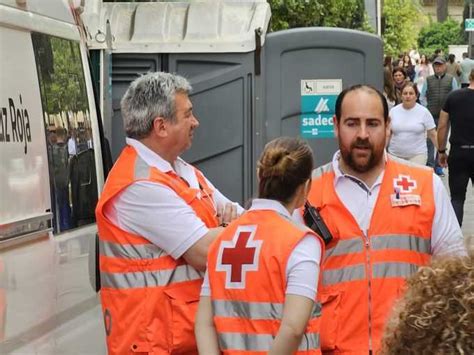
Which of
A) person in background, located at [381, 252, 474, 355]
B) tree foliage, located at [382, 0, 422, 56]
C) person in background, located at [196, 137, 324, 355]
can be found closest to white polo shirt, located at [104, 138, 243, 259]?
person in background, located at [196, 137, 324, 355]

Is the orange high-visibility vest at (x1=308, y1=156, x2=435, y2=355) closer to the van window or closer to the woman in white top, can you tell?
the van window

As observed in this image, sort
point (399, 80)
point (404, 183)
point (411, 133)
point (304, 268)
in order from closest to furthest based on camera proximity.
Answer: point (304, 268), point (404, 183), point (411, 133), point (399, 80)

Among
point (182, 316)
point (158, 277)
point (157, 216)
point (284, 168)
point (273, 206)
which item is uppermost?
point (284, 168)

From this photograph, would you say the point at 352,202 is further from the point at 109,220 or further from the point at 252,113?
the point at 252,113

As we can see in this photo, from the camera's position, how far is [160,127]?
12.9ft

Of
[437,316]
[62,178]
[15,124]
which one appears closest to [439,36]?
[62,178]

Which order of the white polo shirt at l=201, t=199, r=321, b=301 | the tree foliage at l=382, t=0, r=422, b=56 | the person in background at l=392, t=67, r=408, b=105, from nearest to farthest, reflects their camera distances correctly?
the white polo shirt at l=201, t=199, r=321, b=301 < the person in background at l=392, t=67, r=408, b=105 < the tree foliage at l=382, t=0, r=422, b=56

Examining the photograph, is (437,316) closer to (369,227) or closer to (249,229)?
(249,229)

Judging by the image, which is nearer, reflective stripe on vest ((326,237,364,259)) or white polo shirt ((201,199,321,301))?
white polo shirt ((201,199,321,301))

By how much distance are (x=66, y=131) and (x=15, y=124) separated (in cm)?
75

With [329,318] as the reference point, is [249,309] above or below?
above

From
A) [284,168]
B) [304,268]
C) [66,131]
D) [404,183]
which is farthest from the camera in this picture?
[66,131]

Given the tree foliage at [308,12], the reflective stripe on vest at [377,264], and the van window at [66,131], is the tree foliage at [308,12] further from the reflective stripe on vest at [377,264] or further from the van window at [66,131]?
the reflective stripe on vest at [377,264]

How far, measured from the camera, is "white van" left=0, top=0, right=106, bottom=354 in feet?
13.1
